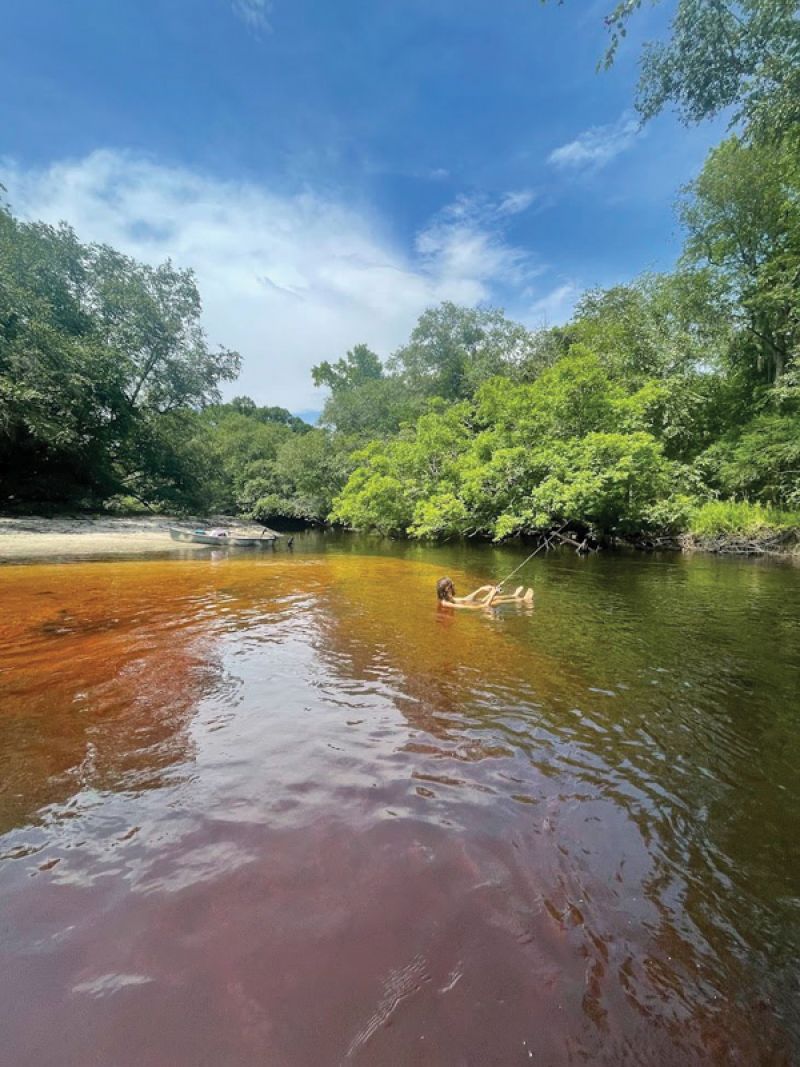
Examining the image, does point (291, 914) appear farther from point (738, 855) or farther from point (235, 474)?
point (235, 474)

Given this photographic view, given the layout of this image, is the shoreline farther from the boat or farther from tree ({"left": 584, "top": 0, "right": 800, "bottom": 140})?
tree ({"left": 584, "top": 0, "right": 800, "bottom": 140})

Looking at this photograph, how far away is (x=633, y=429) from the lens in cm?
2281

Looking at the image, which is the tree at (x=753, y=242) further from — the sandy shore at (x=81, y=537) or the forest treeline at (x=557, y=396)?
the sandy shore at (x=81, y=537)

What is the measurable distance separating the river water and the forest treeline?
14.2 m

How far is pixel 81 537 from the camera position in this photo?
2048 centimetres

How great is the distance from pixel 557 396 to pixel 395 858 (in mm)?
23396

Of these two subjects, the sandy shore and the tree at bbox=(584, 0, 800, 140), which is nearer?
the tree at bbox=(584, 0, 800, 140)

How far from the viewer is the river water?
5.92 feet

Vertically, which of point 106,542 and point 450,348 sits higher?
point 450,348

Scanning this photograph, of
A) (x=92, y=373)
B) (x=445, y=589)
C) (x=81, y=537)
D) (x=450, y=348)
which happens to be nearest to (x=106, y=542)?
(x=81, y=537)

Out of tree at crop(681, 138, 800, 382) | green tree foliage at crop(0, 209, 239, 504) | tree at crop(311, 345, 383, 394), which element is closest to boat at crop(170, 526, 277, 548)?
green tree foliage at crop(0, 209, 239, 504)

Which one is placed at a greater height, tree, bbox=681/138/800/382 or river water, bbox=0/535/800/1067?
tree, bbox=681/138/800/382

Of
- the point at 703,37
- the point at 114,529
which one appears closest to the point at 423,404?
the point at 114,529

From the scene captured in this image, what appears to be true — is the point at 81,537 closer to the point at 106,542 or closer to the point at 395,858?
the point at 106,542
